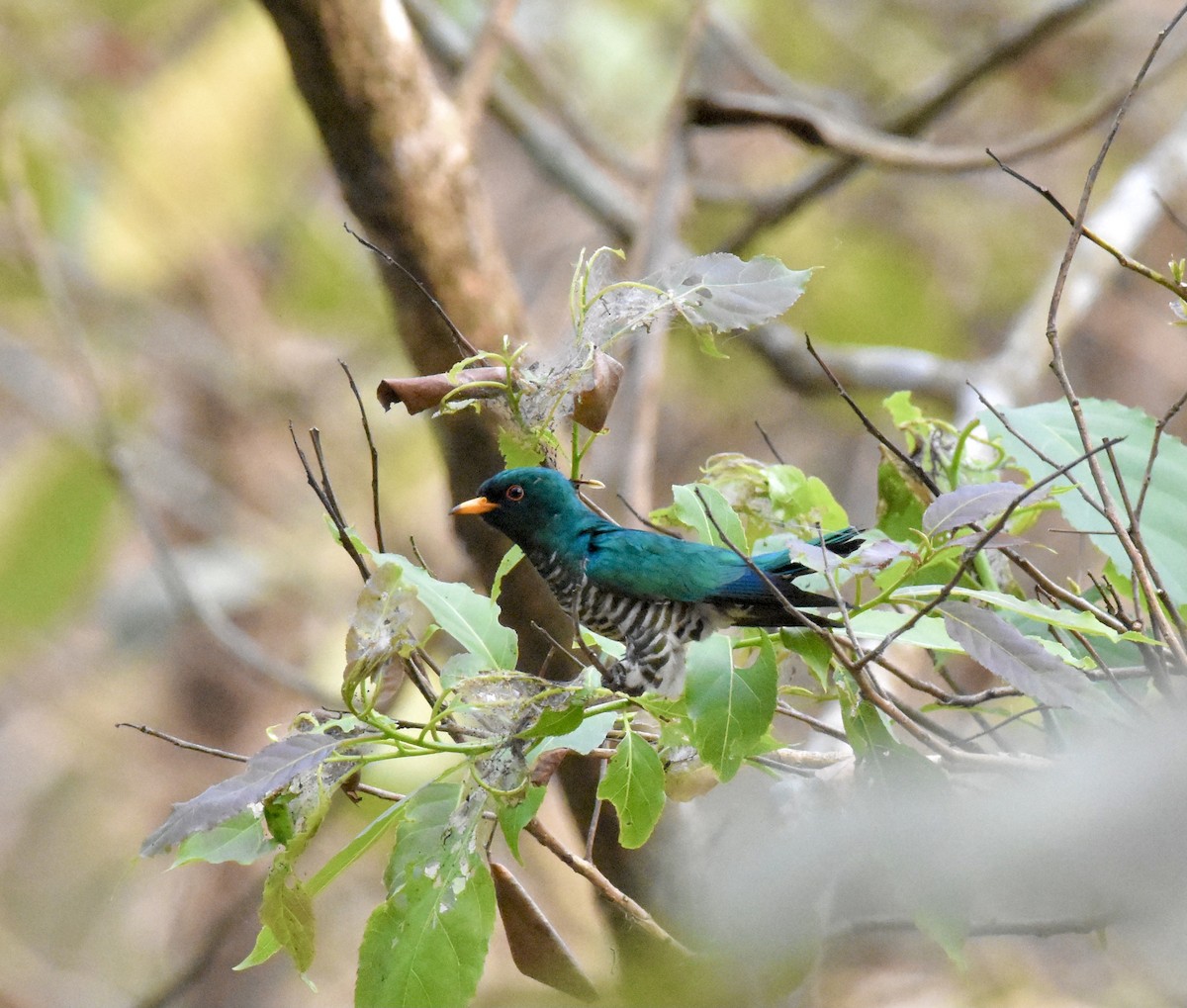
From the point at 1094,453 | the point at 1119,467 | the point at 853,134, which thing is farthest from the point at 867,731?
the point at 853,134

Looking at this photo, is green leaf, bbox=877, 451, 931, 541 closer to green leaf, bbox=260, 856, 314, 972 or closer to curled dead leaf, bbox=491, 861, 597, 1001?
curled dead leaf, bbox=491, 861, 597, 1001

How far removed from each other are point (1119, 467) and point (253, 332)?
473 cm

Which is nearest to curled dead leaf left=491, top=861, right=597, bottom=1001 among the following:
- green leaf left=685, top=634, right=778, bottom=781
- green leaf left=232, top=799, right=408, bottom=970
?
green leaf left=232, top=799, right=408, bottom=970

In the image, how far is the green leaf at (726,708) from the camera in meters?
1.04

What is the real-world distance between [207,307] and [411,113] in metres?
3.73

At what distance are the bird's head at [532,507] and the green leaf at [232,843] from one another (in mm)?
595

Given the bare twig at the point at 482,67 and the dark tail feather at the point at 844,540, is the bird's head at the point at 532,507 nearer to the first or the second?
→ the dark tail feather at the point at 844,540

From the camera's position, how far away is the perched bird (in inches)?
51.2

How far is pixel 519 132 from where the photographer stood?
4.59 meters

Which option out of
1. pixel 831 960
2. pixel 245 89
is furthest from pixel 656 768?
pixel 245 89

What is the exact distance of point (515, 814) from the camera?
103 cm

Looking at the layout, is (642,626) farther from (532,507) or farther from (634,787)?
(634,787)

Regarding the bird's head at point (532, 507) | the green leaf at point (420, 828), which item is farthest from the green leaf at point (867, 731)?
the bird's head at point (532, 507)

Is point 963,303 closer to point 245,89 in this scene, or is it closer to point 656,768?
point 245,89
